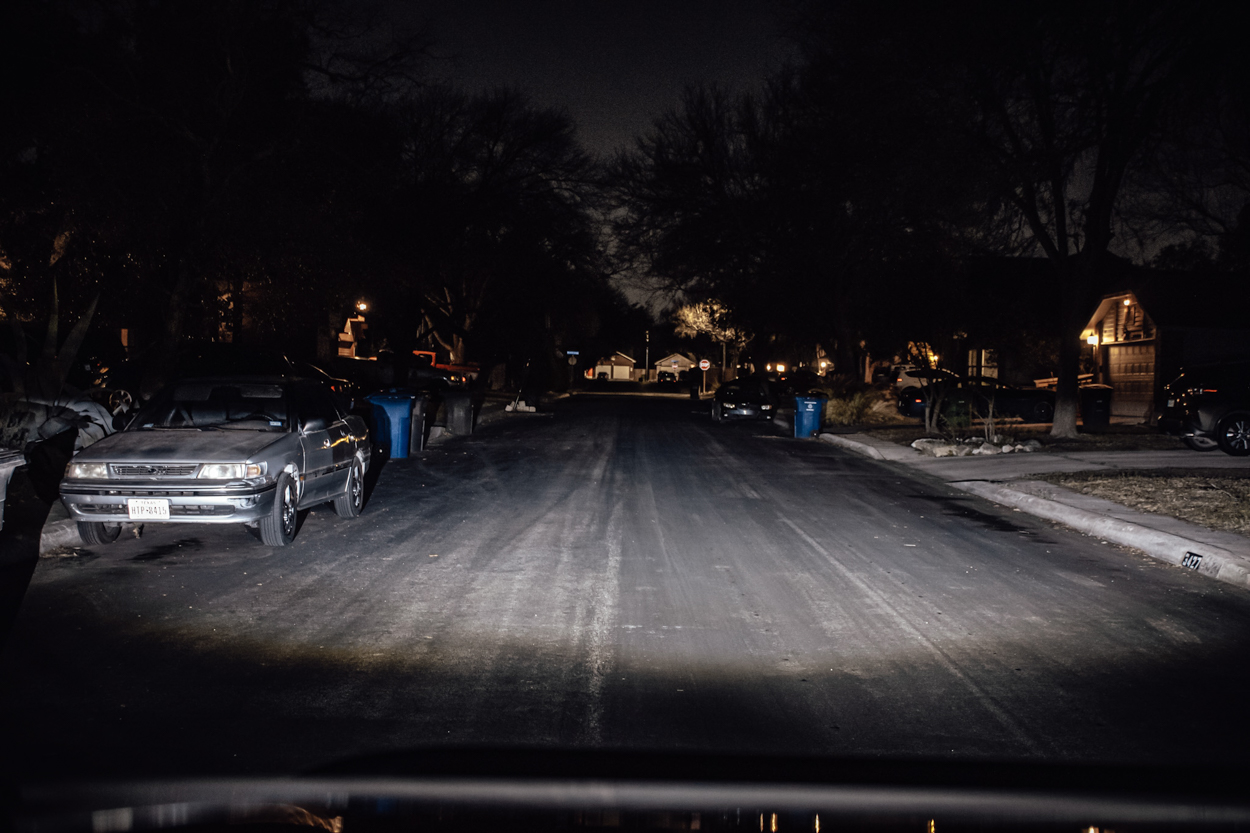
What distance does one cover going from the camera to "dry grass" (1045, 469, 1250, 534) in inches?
423

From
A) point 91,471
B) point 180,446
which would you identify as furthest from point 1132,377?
point 91,471

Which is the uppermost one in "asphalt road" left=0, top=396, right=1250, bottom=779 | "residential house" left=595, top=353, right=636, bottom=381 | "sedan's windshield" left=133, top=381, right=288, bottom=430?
"residential house" left=595, top=353, right=636, bottom=381

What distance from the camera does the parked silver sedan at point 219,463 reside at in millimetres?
8188

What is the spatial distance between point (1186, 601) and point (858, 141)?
743 inches

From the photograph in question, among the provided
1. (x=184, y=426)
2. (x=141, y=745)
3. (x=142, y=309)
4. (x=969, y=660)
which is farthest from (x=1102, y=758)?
(x=142, y=309)

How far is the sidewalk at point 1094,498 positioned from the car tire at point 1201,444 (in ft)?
1.02

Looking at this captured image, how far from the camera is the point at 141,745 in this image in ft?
14.3

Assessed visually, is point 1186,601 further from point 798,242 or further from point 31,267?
point 798,242

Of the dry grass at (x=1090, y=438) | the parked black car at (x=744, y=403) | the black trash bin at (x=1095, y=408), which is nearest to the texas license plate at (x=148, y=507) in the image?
the dry grass at (x=1090, y=438)

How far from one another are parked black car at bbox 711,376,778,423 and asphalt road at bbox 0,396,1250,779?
1960 cm

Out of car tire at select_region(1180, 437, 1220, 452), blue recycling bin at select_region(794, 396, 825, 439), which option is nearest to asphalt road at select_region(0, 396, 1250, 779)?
car tire at select_region(1180, 437, 1220, 452)

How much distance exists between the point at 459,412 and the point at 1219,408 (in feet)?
51.7

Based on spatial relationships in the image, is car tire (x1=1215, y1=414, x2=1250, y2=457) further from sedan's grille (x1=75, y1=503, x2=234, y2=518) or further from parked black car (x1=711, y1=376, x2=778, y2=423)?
sedan's grille (x1=75, y1=503, x2=234, y2=518)

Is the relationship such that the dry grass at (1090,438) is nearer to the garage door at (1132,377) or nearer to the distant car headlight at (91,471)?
the garage door at (1132,377)
